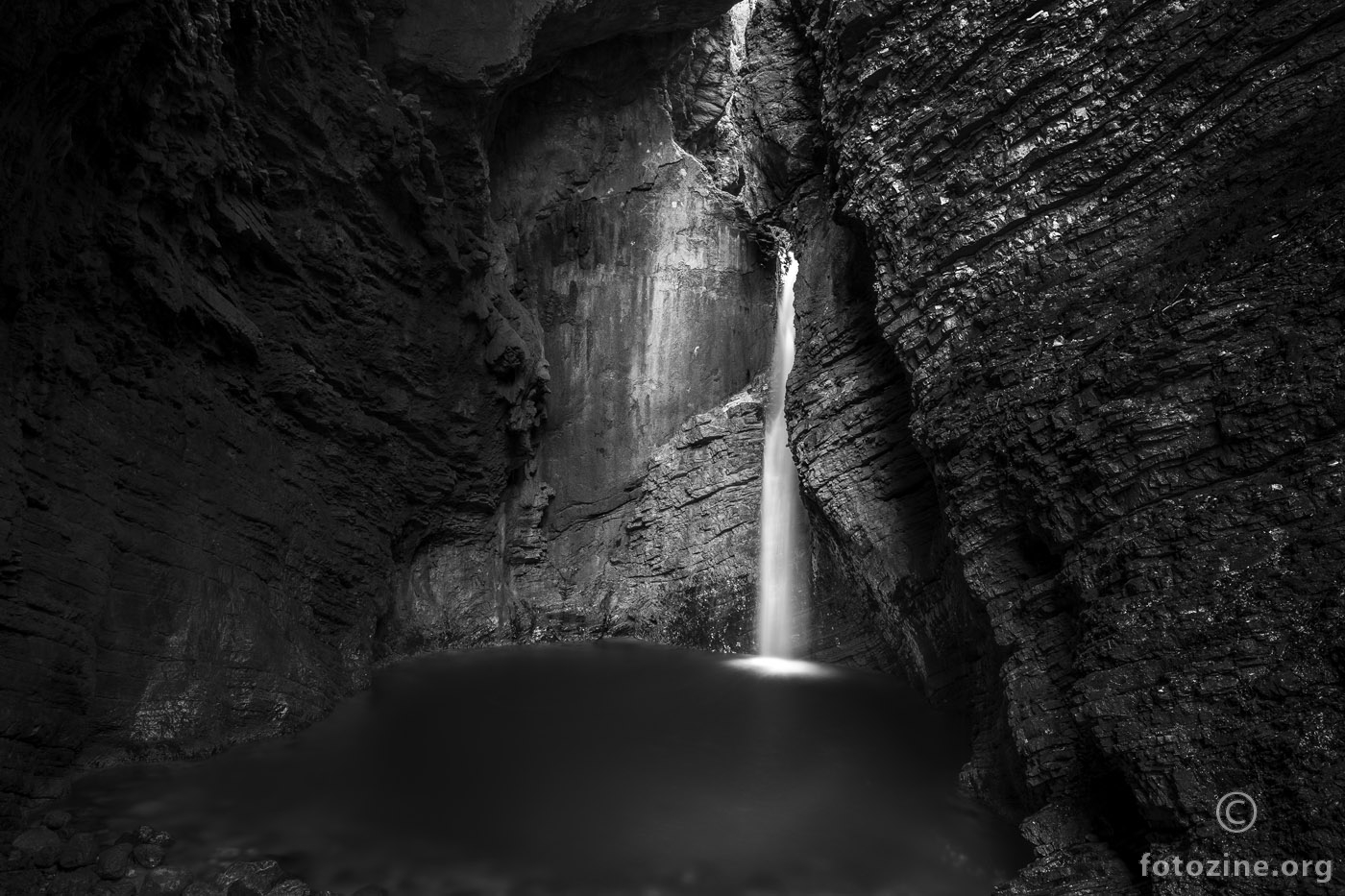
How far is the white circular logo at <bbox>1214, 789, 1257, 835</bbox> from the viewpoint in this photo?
16.7 feet

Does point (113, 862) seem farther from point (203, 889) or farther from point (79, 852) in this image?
point (203, 889)

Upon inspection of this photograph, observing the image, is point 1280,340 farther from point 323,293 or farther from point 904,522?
point 323,293

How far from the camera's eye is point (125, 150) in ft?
27.1

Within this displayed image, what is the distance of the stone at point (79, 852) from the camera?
594 centimetres

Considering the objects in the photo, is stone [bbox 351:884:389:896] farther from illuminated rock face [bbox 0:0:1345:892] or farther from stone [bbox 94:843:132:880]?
illuminated rock face [bbox 0:0:1345:892]

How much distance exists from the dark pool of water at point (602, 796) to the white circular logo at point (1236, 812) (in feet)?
6.67

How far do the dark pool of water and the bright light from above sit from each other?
0.99 meters

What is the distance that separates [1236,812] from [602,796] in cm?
544

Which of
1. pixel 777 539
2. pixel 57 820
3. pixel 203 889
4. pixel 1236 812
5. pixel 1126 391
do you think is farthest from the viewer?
pixel 777 539

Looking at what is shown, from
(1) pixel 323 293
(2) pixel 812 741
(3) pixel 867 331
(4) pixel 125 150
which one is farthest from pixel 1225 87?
(1) pixel 323 293

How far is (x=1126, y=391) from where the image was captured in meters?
6.86

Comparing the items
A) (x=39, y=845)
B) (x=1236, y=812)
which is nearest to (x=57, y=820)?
(x=39, y=845)

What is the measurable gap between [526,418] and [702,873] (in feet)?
36.3

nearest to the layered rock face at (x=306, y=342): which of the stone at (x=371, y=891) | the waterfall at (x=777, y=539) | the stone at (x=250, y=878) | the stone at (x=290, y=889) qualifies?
the waterfall at (x=777, y=539)
